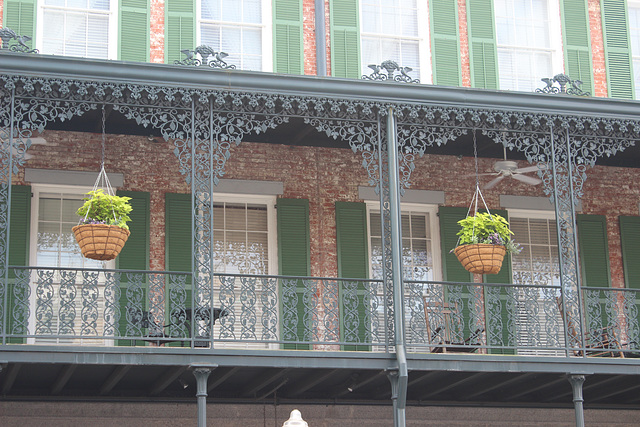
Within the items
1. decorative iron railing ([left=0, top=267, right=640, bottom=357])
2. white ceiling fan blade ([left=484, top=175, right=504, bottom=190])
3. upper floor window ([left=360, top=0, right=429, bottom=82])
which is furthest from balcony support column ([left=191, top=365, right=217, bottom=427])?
upper floor window ([left=360, top=0, right=429, bottom=82])

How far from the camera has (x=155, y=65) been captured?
11758 millimetres

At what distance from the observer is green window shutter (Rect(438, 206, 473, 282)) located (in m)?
14.6

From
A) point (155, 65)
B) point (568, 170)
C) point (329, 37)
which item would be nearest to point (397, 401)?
point (568, 170)

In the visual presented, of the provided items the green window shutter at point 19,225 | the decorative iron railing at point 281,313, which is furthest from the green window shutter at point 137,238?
the green window shutter at point 19,225

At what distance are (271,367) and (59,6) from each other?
5.65 meters

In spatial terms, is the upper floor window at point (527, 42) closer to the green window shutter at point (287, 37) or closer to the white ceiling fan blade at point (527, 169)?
the white ceiling fan blade at point (527, 169)

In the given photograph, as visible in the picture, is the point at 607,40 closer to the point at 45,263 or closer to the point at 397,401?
the point at 397,401

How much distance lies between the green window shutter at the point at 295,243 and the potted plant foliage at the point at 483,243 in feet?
7.75

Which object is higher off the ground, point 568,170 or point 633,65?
point 633,65

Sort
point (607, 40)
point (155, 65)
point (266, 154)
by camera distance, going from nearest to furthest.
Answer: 1. point (155, 65)
2. point (266, 154)
3. point (607, 40)

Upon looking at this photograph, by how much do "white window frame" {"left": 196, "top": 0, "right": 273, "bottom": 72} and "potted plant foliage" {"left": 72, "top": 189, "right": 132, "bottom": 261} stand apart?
3.53m

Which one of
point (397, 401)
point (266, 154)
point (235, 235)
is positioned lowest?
point (397, 401)

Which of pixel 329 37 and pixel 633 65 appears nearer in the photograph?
pixel 329 37

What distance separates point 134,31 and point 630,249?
7405mm
